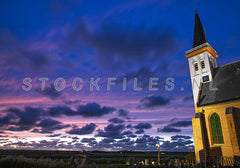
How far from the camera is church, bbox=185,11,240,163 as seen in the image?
71.0ft

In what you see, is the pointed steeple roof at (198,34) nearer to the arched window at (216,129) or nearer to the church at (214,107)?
the church at (214,107)

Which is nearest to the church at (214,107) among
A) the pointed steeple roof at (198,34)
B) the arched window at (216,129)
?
the arched window at (216,129)

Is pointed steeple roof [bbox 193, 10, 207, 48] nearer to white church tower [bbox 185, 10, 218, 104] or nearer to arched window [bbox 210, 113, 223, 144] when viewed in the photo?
white church tower [bbox 185, 10, 218, 104]

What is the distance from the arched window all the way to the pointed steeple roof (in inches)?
692

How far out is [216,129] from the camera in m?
24.0

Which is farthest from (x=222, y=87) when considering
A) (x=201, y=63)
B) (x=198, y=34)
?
(x=198, y=34)

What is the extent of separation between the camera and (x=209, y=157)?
909 inches

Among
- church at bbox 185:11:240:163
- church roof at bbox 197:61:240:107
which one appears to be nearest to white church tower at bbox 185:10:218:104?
church at bbox 185:11:240:163

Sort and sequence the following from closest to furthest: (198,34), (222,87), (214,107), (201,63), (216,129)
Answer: (216,129), (214,107), (222,87), (201,63), (198,34)

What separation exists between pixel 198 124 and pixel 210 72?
436 inches

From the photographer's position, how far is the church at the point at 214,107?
71.0 ft

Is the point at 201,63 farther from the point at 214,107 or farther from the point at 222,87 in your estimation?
the point at 214,107

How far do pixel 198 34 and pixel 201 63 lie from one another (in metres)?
8.59

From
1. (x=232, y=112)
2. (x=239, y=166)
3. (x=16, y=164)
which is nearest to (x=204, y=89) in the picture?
(x=232, y=112)
